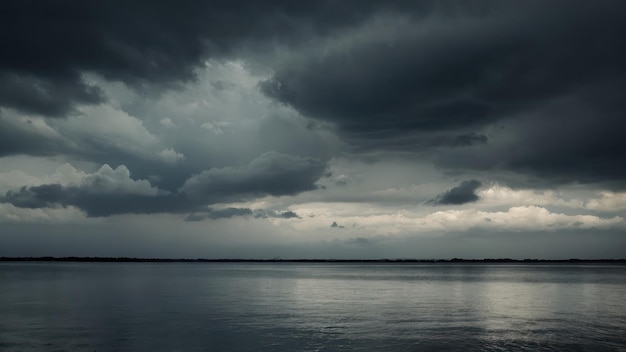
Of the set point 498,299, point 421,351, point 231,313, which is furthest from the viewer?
point 498,299

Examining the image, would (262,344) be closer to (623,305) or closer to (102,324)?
(102,324)

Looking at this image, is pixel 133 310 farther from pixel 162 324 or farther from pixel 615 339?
pixel 615 339

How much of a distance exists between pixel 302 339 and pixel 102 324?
18.7m

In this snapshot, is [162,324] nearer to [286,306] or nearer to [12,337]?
[12,337]

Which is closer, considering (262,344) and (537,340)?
(262,344)

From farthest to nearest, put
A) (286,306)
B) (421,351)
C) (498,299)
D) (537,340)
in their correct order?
(498,299)
(286,306)
(537,340)
(421,351)

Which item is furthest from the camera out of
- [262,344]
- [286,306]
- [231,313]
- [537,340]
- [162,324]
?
[286,306]

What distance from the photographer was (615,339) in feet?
120

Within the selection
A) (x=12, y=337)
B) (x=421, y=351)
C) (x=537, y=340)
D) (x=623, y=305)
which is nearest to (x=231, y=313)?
(x=12, y=337)

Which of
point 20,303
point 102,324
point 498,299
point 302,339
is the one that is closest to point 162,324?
point 102,324

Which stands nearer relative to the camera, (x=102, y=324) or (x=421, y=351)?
(x=421, y=351)

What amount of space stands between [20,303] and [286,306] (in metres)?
31.9

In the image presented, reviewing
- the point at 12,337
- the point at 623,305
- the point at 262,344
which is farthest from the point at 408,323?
the point at 623,305

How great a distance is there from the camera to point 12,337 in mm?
34875
